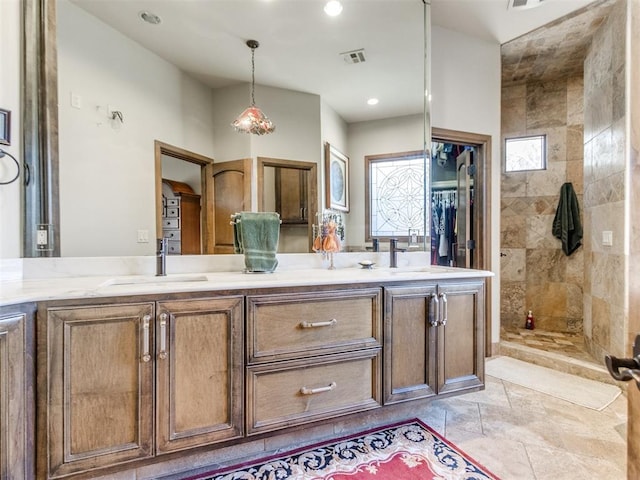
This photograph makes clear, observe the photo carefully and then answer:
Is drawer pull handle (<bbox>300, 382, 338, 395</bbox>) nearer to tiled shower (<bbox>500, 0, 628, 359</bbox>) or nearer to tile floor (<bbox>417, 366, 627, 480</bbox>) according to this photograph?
tile floor (<bbox>417, 366, 627, 480</bbox>)

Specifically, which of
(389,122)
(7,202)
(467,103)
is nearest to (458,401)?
(389,122)

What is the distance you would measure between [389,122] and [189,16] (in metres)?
1.55

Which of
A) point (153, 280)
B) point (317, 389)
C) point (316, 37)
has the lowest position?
point (317, 389)

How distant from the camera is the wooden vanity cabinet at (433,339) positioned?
1847 mm

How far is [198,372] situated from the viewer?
1.47 meters

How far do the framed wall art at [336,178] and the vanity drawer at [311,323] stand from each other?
0.90m

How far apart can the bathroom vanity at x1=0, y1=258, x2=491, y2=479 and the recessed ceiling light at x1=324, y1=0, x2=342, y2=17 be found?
1852mm

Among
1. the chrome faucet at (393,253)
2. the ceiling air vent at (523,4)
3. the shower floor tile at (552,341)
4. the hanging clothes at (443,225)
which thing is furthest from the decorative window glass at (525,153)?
the chrome faucet at (393,253)

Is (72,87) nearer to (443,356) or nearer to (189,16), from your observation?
(189,16)

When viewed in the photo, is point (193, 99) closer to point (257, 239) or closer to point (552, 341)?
point (257, 239)

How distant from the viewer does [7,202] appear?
1.61m

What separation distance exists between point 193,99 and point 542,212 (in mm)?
4175

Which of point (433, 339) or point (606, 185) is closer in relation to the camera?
point (433, 339)

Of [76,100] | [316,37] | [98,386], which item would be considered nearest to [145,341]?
[98,386]
